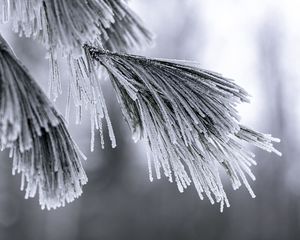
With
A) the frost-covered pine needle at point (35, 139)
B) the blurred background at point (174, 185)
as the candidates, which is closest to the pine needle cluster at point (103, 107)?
the frost-covered pine needle at point (35, 139)

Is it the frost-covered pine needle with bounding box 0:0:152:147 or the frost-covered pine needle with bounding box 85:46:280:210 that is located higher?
the frost-covered pine needle with bounding box 0:0:152:147

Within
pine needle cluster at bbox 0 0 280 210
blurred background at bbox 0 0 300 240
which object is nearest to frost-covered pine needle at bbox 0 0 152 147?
pine needle cluster at bbox 0 0 280 210

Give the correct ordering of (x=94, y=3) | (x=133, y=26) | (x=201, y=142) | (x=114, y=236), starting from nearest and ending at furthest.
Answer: (x=94, y=3)
(x=201, y=142)
(x=133, y=26)
(x=114, y=236)

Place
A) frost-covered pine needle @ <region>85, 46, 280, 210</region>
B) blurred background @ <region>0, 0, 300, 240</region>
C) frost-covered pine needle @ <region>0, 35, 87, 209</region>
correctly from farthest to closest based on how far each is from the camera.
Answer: blurred background @ <region>0, 0, 300, 240</region>, frost-covered pine needle @ <region>85, 46, 280, 210</region>, frost-covered pine needle @ <region>0, 35, 87, 209</region>

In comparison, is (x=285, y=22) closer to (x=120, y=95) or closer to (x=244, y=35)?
(x=244, y=35)

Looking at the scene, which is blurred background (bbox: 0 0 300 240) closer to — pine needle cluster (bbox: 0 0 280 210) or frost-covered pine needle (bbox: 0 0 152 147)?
frost-covered pine needle (bbox: 0 0 152 147)

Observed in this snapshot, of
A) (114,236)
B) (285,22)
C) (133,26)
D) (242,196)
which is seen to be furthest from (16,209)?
(133,26)

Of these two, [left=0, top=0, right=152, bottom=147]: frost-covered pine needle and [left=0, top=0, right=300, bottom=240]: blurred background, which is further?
[left=0, top=0, right=300, bottom=240]: blurred background
